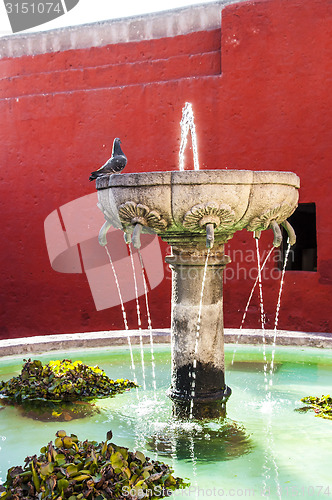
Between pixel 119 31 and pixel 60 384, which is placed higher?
pixel 119 31

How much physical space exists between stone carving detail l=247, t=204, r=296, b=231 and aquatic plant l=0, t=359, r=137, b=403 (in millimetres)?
1418

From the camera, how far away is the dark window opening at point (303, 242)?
28.6 feet

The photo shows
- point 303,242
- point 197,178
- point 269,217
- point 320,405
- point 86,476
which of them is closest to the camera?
point 86,476

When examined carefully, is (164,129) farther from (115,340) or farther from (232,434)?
(232,434)

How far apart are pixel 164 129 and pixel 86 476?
5153 millimetres

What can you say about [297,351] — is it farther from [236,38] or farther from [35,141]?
[35,141]

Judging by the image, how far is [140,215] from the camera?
8.75 feet

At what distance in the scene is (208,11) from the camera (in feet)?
21.3

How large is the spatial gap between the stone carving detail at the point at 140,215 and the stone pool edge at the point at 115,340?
209 cm

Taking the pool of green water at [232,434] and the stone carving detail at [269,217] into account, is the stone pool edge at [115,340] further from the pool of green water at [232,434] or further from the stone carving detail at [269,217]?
the stone carving detail at [269,217]

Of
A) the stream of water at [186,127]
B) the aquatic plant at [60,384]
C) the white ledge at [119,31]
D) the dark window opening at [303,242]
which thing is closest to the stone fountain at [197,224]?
the aquatic plant at [60,384]

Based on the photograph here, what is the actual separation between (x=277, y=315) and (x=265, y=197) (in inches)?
146

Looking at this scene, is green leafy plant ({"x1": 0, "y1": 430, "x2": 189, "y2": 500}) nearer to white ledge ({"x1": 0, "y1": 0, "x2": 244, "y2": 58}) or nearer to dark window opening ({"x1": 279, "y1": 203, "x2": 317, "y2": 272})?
white ledge ({"x1": 0, "y1": 0, "x2": 244, "y2": 58})

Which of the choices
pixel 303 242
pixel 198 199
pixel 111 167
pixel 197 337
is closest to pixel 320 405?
pixel 197 337
